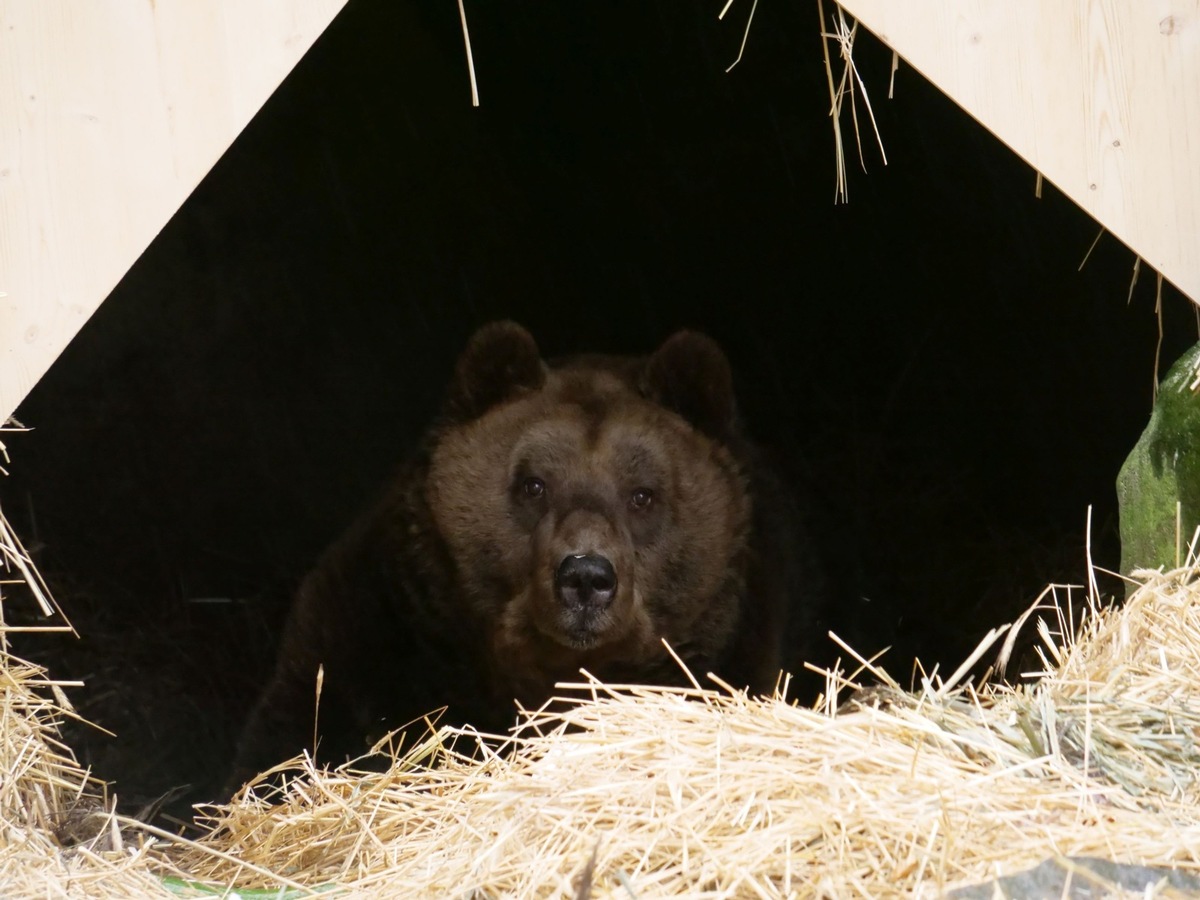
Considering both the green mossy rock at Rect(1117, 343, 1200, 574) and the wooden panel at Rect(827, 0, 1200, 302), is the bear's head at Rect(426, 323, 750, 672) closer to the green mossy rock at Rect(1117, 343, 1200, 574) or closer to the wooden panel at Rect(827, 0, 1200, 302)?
the green mossy rock at Rect(1117, 343, 1200, 574)

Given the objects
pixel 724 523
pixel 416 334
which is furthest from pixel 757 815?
pixel 416 334

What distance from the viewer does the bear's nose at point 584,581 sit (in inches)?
211

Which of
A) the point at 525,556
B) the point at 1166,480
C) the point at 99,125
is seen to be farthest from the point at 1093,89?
the point at 99,125

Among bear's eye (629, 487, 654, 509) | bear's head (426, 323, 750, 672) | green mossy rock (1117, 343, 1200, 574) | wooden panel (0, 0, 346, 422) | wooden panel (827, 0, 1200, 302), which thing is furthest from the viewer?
bear's eye (629, 487, 654, 509)

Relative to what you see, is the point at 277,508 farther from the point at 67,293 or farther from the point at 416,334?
the point at 67,293

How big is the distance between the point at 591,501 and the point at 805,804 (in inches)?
124

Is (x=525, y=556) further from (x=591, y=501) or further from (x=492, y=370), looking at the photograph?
(x=492, y=370)

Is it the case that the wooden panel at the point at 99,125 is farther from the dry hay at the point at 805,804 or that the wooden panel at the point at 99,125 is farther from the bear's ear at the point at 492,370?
Result: the bear's ear at the point at 492,370

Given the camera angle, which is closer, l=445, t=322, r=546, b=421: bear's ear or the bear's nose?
the bear's nose

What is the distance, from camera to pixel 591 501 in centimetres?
584

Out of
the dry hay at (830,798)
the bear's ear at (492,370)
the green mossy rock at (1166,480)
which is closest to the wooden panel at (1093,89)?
the green mossy rock at (1166,480)

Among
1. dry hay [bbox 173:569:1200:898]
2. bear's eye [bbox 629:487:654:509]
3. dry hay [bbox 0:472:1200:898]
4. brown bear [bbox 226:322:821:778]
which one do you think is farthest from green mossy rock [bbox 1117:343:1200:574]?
bear's eye [bbox 629:487:654:509]

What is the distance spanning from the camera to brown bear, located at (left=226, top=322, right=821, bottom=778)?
5.88m

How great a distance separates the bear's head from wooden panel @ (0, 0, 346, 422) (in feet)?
6.98
